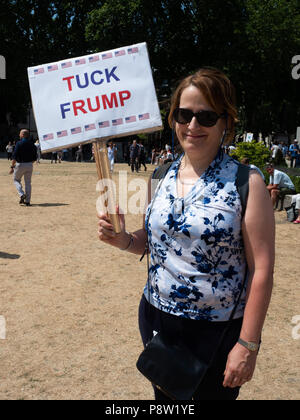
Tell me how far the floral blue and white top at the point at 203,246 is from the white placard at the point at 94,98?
1.29 ft

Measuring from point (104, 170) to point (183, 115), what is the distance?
0.43m

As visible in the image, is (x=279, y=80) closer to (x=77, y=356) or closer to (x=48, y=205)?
(x=48, y=205)

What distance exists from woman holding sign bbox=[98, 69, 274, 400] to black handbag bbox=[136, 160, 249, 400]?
26mm

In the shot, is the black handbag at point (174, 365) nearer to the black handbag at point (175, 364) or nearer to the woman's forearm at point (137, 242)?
the black handbag at point (175, 364)

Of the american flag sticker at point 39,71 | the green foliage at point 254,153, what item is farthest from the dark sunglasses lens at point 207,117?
the green foliage at point 254,153

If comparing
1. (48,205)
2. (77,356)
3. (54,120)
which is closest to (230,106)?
(54,120)

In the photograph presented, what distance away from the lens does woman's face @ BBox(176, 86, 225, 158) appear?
1857 mm

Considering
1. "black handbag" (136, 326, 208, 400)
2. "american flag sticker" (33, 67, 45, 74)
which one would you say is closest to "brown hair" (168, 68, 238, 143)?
"american flag sticker" (33, 67, 45, 74)

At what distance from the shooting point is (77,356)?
3.79m

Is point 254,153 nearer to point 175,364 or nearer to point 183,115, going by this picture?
point 183,115

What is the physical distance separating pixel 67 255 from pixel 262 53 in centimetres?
2828

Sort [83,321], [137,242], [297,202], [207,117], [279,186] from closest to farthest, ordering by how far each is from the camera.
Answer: [207,117], [137,242], [83,321], [297,202], [279,186]

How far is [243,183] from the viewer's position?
1782 mm

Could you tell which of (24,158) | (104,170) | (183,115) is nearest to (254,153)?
(24,158)
